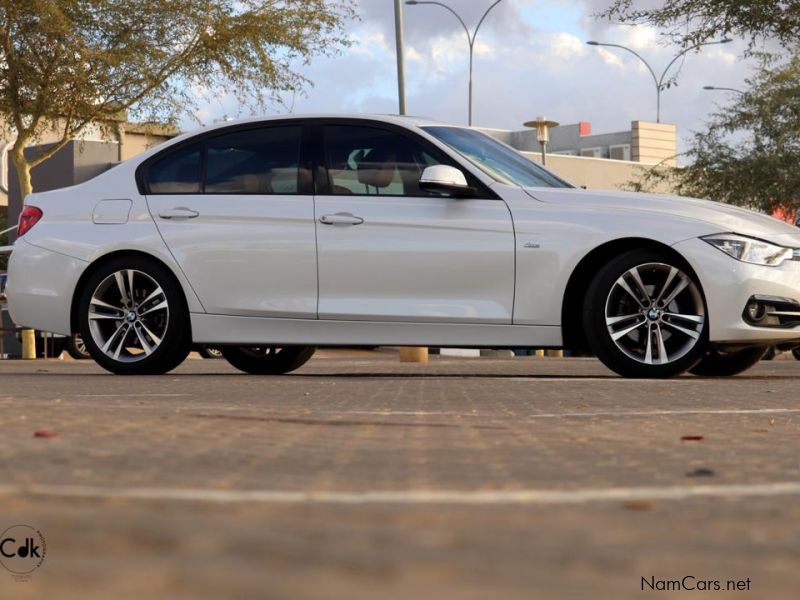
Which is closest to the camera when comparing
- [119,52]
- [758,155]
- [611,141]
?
[119,52]

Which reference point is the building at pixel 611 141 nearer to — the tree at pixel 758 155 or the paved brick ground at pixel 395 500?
the tree at pixel 758 155

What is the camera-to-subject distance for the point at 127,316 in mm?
9039

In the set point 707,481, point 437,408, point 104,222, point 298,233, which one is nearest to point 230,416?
point 437,408

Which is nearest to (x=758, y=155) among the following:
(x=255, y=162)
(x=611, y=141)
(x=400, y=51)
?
(x=400, y=51)

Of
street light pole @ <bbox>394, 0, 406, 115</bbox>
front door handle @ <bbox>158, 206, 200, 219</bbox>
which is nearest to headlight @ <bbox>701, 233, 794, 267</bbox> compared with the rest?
front door handle @ <bbox>158, 206, 200, 219</bbox>

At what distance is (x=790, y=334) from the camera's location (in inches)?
321

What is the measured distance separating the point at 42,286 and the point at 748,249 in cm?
434

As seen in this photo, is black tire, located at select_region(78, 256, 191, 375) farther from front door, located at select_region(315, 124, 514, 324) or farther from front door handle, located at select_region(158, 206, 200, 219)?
front door, located at select_region(315, 124, 514, 324)

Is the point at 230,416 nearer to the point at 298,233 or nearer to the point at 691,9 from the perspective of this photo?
the point at 298,233

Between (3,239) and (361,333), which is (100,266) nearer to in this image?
(361,333)

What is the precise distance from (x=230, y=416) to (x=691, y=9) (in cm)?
1434

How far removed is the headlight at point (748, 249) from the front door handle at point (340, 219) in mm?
2005

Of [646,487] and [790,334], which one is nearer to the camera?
[646,487]

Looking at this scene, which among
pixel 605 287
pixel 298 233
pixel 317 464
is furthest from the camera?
pixel 298 233
